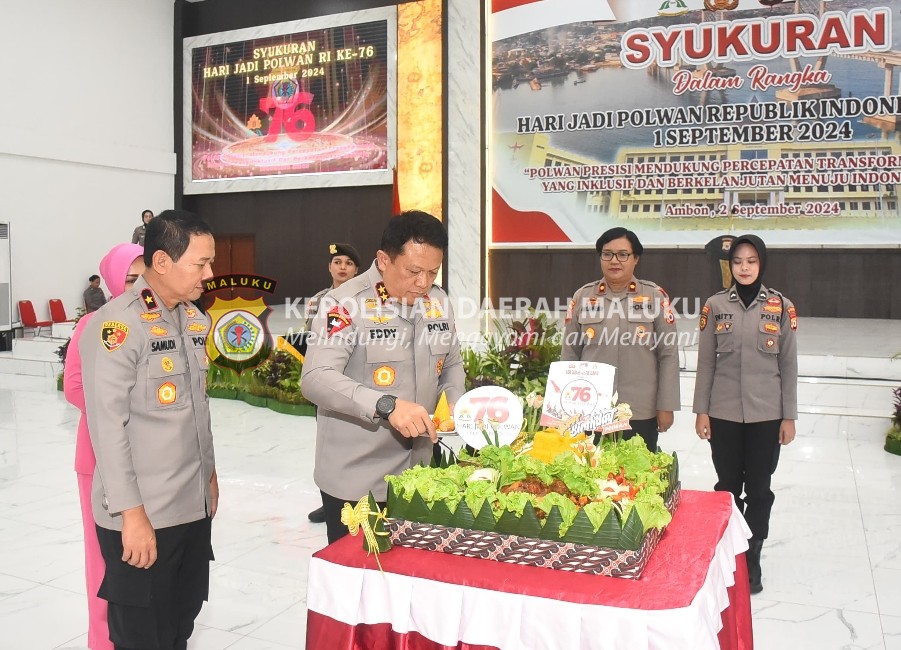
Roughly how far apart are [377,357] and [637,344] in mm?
1509

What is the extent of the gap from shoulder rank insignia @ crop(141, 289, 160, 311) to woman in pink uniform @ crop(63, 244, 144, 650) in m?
0.22

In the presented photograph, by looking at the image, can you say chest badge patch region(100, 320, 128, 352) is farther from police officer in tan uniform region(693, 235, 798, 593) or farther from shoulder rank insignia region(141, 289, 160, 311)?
police officer in tan uniform region(693, 235, 798, 593)

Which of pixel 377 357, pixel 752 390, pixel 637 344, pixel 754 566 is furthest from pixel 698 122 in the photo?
pixel 377 357

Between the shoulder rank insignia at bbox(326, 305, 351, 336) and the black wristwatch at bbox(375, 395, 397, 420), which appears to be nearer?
the black wristwatch at bbox(375, 395, 397, 420)

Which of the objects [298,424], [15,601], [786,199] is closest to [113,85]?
[298,424]

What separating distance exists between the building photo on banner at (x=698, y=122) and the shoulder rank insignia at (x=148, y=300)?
31.4ft

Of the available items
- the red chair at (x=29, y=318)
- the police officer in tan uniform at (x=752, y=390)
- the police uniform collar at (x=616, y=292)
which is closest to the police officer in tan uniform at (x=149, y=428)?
the police uniform collar at (x=616, y=292)

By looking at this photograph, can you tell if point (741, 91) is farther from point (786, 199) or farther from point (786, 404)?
point (786, 404)

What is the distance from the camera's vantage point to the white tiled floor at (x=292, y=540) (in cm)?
279

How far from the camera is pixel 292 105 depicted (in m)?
13.4

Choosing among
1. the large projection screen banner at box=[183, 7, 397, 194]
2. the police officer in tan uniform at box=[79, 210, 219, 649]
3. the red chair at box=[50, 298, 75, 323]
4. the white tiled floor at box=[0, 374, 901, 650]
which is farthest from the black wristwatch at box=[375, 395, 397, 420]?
the red chair at box=[50, 298, 75, 323]

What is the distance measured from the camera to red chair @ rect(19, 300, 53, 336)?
11.1 metres

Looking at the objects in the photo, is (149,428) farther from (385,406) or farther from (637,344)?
(637,344)

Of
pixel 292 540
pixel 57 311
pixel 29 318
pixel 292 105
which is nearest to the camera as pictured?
pixel 292 540
